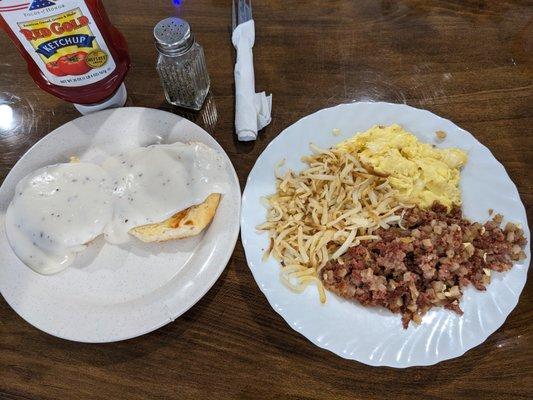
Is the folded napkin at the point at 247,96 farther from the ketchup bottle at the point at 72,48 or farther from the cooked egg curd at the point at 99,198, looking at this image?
the ketchup bottle at the point at 72,48

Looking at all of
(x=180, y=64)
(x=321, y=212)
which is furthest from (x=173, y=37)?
(x=321, y=212)

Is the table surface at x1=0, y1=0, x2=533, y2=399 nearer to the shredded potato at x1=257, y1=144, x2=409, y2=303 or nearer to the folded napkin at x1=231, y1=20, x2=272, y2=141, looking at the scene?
the folded napkin at x1=231, y1=20, x2=272, y2=141

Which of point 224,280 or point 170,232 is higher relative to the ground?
point 170,232

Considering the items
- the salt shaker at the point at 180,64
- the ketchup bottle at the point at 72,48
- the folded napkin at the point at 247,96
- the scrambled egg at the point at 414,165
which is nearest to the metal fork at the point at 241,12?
the folded napkin at the point at 247,96

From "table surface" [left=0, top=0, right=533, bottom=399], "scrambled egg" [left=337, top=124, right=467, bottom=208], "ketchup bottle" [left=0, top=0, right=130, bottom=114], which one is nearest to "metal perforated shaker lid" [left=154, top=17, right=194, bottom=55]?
"ketchup bottle" [left=0, top=0, right=130, bottom=114]

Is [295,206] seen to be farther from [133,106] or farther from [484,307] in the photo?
[133,106]

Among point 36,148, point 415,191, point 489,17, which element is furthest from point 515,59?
point 36,148

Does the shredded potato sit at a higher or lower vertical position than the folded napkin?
lower
